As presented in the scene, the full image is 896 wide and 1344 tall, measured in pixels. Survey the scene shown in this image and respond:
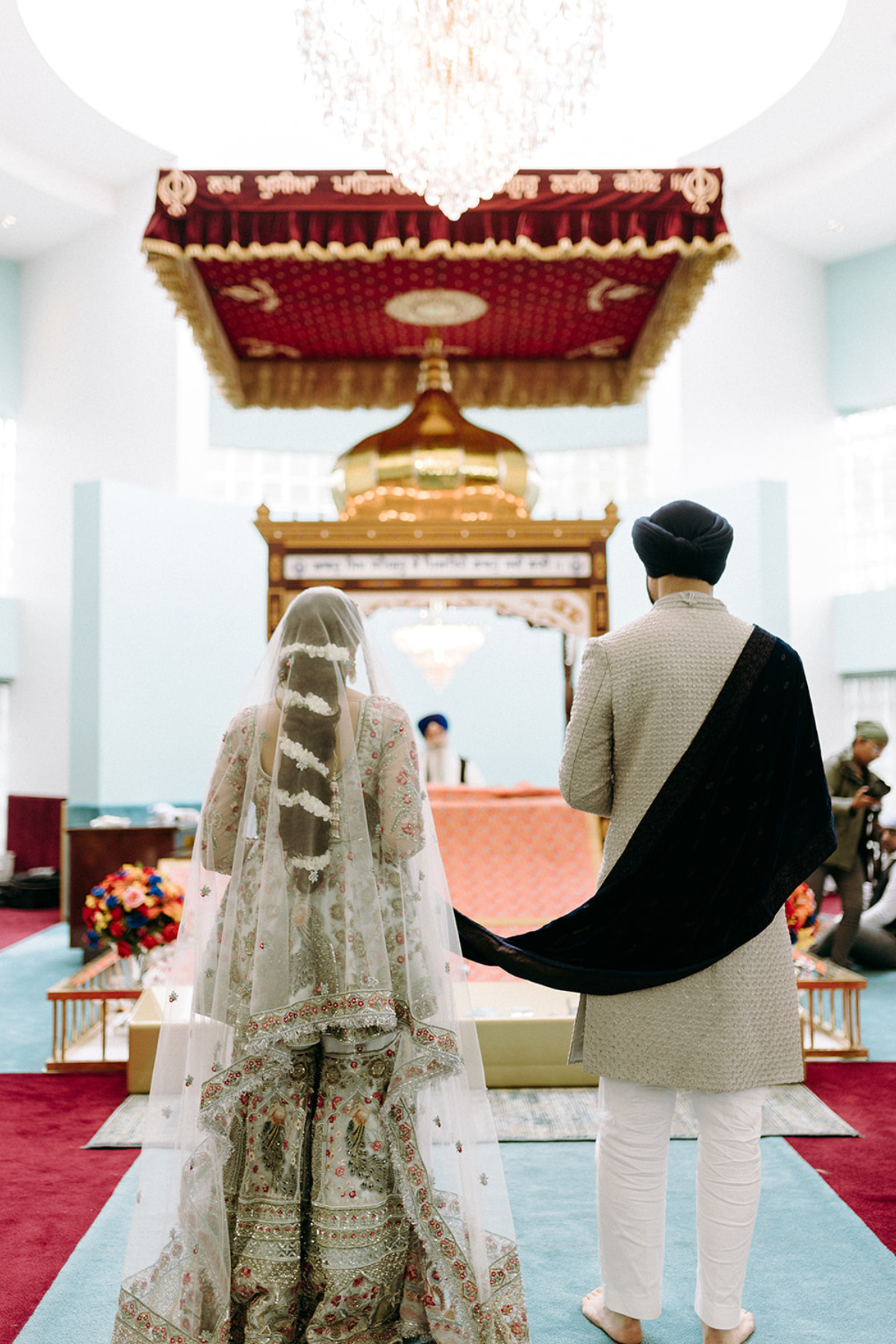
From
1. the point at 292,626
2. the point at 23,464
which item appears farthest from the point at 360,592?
the point at 23,464

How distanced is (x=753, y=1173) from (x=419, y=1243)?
65 centimetres

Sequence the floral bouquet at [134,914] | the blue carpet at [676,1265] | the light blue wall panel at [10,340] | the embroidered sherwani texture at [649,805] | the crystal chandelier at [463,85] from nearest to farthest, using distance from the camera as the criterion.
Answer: the embroidered sherwani texture at [649,805]
the blue carpet at [676,1265]
the crystal chandelier at [463,85]
the floral bouquet at [134,914]
the light blue wall panel at [10,340]

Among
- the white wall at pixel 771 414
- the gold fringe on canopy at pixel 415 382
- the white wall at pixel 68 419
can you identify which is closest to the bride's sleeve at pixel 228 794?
the gold fringe on canopy at pixel 415 382

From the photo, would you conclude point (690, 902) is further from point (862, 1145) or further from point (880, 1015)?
point (880, 1015)

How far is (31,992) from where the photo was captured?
5879 millimetres

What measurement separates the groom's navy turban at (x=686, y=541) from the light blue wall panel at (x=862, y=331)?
928 centimetres

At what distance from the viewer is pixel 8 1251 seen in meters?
2.76

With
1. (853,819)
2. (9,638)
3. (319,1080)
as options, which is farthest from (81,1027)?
(9,638)

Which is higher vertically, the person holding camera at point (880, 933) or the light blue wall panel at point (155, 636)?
the light blue wall panel at point (155, 636)

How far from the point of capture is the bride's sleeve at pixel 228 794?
222cm

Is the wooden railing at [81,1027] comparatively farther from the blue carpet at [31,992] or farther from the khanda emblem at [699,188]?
the khanda emblem at [699,188]

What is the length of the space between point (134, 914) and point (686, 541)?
3.22 m

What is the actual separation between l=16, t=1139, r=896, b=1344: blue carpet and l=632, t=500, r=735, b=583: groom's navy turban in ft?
5.08

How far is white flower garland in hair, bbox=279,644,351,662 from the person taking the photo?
2.20 m
